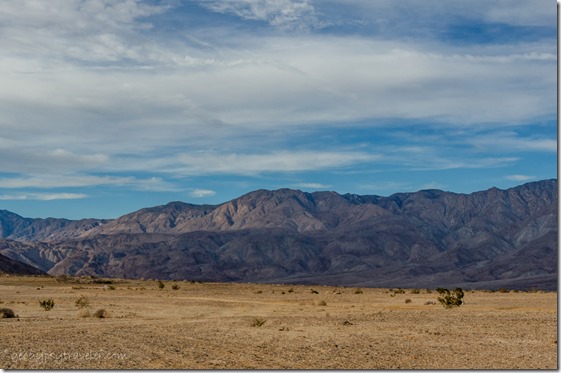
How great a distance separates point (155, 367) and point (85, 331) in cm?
968

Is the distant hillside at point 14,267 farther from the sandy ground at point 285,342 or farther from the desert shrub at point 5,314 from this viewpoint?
the sandy ground at point 285,342

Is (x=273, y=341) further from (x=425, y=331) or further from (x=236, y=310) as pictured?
(x=236, y=310)

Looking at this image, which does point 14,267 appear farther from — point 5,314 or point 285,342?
point 285,342

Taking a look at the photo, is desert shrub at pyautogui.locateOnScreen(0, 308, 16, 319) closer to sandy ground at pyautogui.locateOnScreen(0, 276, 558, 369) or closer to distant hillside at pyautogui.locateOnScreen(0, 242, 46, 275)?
sandy ground at pyautogui.locateOnScreen(0, 276, 558, 369)

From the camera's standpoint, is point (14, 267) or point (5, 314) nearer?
point (5, 314)

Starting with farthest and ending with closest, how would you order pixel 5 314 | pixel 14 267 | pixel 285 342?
1. pixel 14 267
2. pixel 5 314
3. pixel 285 342

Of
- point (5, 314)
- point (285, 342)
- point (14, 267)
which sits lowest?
point (5, 314)

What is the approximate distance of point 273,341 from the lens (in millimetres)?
24641

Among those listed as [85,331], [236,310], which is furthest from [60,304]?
[85,331]

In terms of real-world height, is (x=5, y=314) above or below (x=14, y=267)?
below

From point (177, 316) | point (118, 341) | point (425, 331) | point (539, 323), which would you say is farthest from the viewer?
point (177, 316)

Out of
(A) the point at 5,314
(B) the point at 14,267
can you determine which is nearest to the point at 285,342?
(A) the point at 5,314

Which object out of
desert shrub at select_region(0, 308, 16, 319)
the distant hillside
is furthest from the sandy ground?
the distant hillside

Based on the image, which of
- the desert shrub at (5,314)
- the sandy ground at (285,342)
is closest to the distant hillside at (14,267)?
the desert shrub at (5,314)
